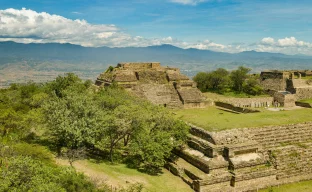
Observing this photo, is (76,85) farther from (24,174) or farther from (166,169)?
(24,174)

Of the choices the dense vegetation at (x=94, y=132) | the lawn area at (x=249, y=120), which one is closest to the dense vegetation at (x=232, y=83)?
the lawn area at (x=249, y=120)

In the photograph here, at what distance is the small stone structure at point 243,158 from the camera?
562 inches

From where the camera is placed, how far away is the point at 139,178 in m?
14.3

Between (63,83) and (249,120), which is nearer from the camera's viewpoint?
(249,120)

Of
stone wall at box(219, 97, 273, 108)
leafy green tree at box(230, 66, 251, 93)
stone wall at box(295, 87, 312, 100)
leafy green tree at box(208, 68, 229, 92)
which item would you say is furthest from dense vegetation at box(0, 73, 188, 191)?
leafy green tree at box(208, 68, 229, 92)

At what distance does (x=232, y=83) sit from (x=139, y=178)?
105ft

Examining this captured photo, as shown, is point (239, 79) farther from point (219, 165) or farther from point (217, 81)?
point (219, 165)

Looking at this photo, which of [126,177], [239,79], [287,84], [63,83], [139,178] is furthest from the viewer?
[239,79]

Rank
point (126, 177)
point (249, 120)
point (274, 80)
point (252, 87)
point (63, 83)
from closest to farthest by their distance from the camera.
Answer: point (126, 177) < point (249, 120) < point (63, 83) < point (274, 80) < point (252, 87)

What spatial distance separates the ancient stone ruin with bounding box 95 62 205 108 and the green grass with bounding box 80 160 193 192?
525 inches

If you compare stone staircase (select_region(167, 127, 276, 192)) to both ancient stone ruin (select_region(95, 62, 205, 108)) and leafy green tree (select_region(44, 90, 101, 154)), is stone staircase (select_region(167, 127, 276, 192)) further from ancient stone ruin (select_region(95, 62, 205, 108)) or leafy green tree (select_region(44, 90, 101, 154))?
ancient stone ruin (select_region(95, 62, 205, 108))

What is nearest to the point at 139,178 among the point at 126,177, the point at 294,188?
the point at 126,177

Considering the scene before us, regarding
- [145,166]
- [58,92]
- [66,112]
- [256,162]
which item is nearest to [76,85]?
[58,92]

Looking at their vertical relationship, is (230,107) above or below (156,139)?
above
